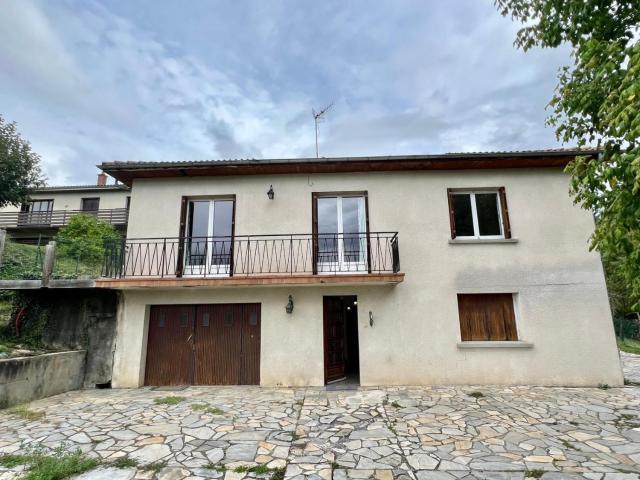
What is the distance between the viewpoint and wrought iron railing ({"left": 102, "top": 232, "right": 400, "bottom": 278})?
8.51 m

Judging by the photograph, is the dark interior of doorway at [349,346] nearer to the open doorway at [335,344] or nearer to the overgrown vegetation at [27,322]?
the open doorway at [335,344]

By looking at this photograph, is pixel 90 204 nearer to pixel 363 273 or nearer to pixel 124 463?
pixel 363 273

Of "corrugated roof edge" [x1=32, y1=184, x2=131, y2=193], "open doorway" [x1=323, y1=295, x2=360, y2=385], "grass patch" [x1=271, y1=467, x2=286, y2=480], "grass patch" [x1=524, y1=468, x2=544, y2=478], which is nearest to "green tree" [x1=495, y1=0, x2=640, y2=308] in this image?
"grass patch" [x1=524, y1=468, x2=544, y2=478]

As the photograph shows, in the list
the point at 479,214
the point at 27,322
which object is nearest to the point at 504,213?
the point at 479,214

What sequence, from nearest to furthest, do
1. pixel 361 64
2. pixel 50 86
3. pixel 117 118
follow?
pixel 361 64 → pixel 50 86 → pixel 117 118

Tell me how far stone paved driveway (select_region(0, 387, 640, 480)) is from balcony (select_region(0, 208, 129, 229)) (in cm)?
1916

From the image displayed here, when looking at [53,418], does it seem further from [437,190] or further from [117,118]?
[117,118]

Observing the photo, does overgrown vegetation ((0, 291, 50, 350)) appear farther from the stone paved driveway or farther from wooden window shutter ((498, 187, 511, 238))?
wooden window shutter ((498, 187, 511, 238))

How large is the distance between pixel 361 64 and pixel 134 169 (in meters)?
8.87

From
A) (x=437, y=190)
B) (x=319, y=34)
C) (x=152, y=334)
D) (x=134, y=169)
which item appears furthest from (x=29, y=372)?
(x=319, y=34)

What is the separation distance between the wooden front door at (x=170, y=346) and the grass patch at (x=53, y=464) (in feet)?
13.2

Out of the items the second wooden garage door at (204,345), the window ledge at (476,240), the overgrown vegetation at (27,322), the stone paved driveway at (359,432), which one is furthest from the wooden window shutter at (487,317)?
the overgrown vegetation at (27,322)

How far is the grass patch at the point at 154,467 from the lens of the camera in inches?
152

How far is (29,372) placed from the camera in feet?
22.3
